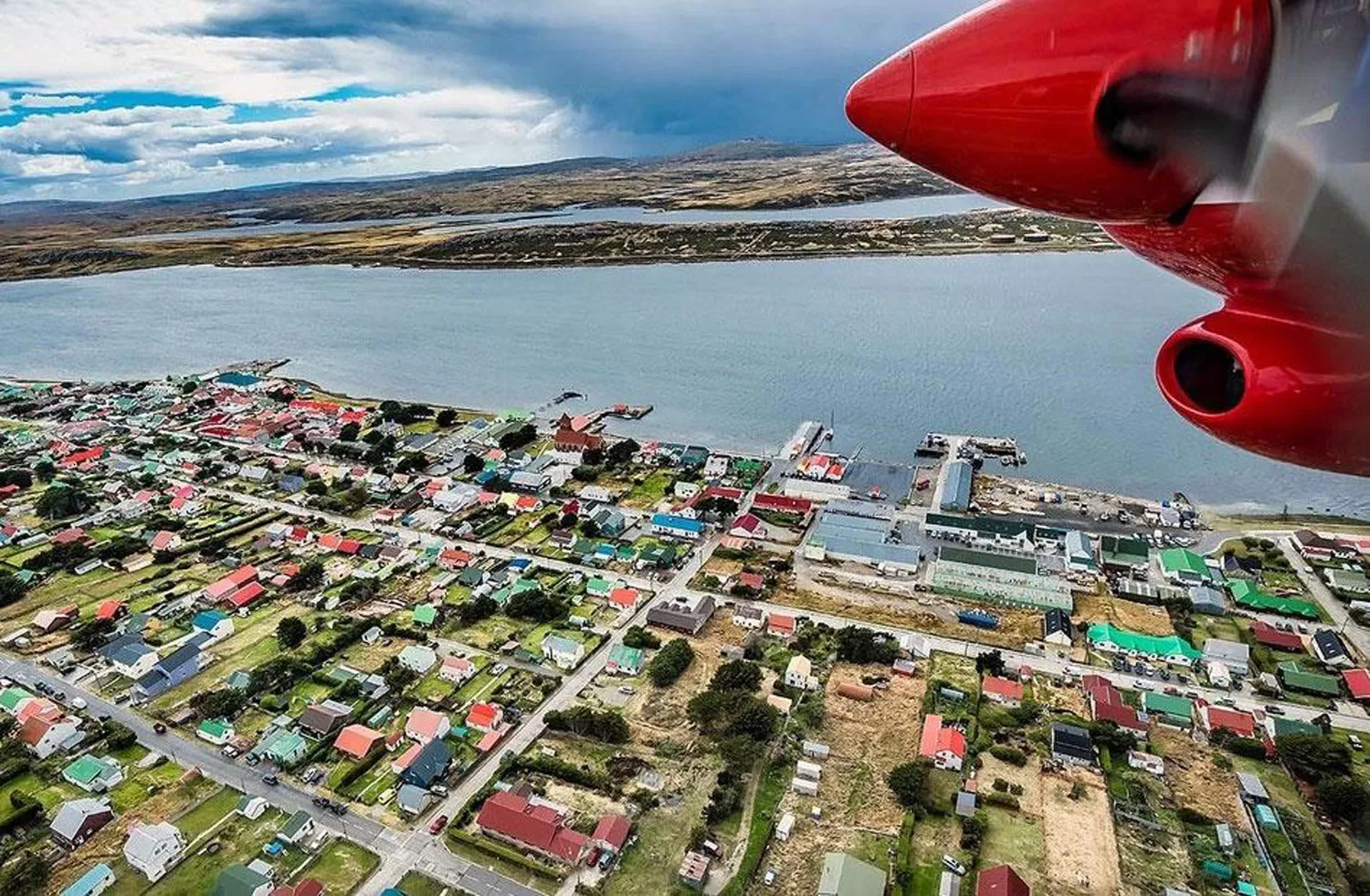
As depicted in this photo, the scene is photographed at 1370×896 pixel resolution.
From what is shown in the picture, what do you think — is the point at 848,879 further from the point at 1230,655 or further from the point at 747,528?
the point at 747,528

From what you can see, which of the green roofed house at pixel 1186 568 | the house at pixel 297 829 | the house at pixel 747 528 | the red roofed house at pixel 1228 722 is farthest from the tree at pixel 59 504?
the green roofed house at pixel 1186 568

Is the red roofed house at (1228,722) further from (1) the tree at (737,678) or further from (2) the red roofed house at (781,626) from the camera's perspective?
(1) the tree at (737,678)

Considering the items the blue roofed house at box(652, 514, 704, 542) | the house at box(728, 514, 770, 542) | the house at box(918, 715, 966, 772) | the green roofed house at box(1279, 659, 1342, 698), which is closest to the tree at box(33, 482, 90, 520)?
the blue roofed house at box(652, 514, 704, 542)

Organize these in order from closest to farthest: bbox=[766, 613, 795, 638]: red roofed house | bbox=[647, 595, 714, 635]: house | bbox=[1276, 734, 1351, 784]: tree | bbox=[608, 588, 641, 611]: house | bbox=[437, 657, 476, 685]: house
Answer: bbox=[1276, 734, 1351, 784]: tree < bbox=[437, 657, 476, 685]: house < bbox=[766, 613, 795, 638]: red roofed house < bbox=[647, 595, 714, 635]: house < bbox=[608, 588, 641, 611]: house

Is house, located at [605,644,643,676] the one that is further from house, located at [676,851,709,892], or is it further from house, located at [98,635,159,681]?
house, located at [98,635,159,681]

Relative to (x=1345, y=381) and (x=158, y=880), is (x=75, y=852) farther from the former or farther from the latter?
(x=1345, y=381)

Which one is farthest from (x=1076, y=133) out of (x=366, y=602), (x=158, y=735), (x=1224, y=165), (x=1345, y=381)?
(x=366, y=602)
